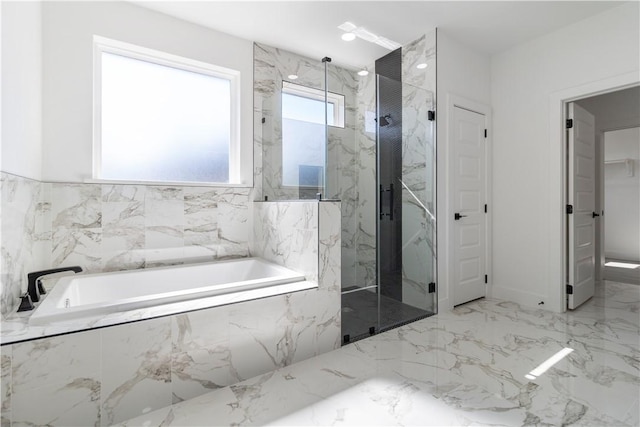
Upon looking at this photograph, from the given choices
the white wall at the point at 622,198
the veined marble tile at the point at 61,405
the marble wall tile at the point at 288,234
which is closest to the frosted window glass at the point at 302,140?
the marble wall tile at the point at 288,234

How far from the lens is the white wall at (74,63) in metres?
2.21

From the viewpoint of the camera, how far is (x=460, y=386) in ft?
5.80

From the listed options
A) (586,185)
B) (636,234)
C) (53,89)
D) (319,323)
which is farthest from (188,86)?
(636,234)

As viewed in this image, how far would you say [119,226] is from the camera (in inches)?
96.3

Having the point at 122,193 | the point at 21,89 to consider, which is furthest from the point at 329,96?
the point at 21,89

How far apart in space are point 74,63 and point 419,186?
3.04 meters

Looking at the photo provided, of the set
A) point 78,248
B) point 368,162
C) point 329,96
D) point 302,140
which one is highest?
point 329,96

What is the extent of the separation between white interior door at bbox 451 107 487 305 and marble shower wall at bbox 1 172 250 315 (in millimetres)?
2167

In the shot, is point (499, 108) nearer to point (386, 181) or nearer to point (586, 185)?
point (586, 185)

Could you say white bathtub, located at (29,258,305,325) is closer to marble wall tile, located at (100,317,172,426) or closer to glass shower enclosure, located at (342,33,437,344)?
marble wall tile, located at (100,317,172,426)

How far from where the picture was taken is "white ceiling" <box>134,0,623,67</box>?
8.36 ft

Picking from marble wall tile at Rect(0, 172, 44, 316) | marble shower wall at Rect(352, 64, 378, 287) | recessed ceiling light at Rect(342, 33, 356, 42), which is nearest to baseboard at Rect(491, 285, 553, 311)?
marble shower wall at Rect(352, 64, 378, 287)

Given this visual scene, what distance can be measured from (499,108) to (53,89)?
13.6 feet

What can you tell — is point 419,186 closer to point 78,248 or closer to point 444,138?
point 444,138
